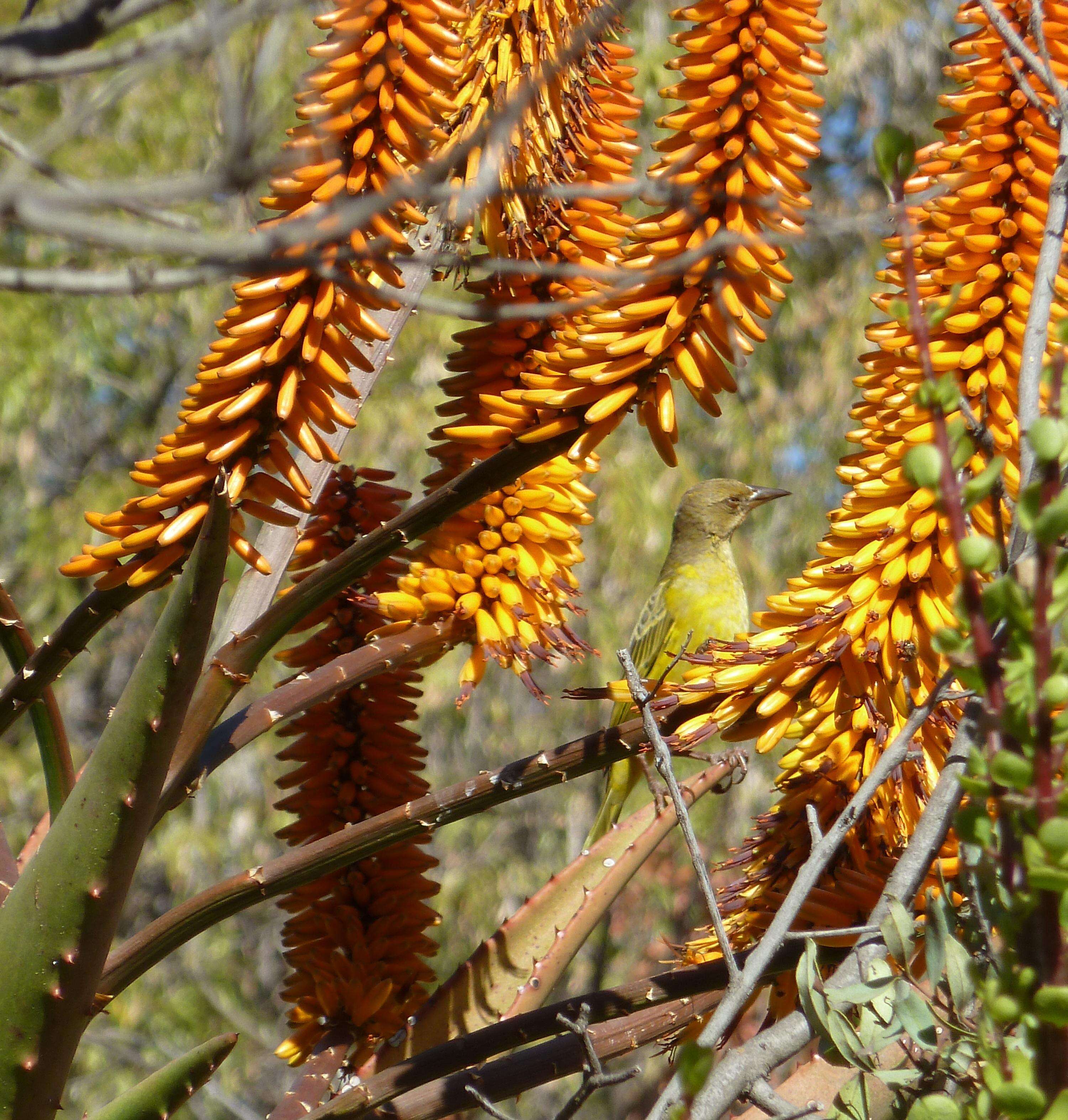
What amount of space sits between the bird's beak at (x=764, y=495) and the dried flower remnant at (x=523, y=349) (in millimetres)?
1541

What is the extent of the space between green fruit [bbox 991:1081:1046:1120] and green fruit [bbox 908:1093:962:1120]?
0.09m

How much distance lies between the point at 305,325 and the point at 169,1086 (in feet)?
1.95

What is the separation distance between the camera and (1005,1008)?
0.47m

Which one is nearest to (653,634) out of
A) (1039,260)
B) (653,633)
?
(653,633)

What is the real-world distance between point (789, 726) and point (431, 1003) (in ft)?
1.52

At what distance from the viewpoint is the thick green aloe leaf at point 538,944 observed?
121cm

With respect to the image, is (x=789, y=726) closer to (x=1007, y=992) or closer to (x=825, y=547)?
(x=825, y=547)

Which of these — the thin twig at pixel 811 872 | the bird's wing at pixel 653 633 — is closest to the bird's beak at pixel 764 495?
the bird's wing at pixel 653 633

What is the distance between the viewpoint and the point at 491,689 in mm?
5332

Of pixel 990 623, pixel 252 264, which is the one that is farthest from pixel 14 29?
pixel 990 623

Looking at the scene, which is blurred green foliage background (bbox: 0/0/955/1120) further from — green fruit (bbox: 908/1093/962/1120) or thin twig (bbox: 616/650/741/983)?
green fruit (bbox: 908/1093/962/1120)

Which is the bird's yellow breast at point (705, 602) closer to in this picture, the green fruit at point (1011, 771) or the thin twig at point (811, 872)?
the thin twig at point (811, 872)

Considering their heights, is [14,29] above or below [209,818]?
above

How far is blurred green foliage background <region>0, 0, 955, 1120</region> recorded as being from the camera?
176 inches
